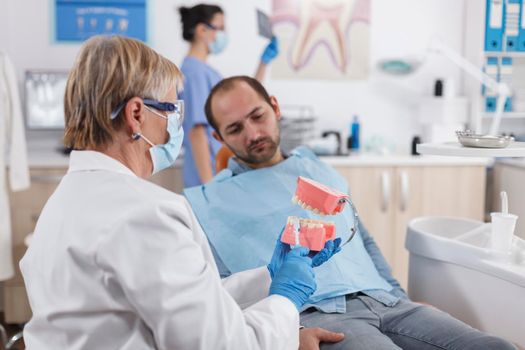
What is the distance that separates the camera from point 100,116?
3.78 ft

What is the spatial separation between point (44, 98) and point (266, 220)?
1996mm

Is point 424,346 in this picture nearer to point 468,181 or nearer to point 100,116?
point 100,116

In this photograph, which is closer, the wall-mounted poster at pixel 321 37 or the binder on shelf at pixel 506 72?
the binder on shelf at pixel 506 72

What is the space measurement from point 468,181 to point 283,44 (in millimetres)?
1256

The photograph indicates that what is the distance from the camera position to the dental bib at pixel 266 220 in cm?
172

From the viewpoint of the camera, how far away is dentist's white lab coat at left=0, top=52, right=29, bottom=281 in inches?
113

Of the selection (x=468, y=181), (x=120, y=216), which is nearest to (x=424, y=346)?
(x=120, y=216)

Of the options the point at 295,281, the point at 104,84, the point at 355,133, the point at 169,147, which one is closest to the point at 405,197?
the point at 355,133

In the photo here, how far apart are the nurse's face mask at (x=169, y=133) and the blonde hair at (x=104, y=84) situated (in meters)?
0.02

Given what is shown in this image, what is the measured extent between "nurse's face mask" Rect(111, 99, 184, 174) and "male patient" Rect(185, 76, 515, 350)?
536 millimetres

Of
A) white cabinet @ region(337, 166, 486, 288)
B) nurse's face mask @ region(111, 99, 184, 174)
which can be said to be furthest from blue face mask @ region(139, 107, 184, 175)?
white cabinet @ region(337, 166, 486, 288)

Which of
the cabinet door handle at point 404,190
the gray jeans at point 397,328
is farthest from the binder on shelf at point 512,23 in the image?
the cabinet door handle at point 404,190

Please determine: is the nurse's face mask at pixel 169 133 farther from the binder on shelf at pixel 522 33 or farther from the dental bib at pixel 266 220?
the binder on shelf at pixel 522 33

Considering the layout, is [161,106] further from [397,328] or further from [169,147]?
[397,328]
